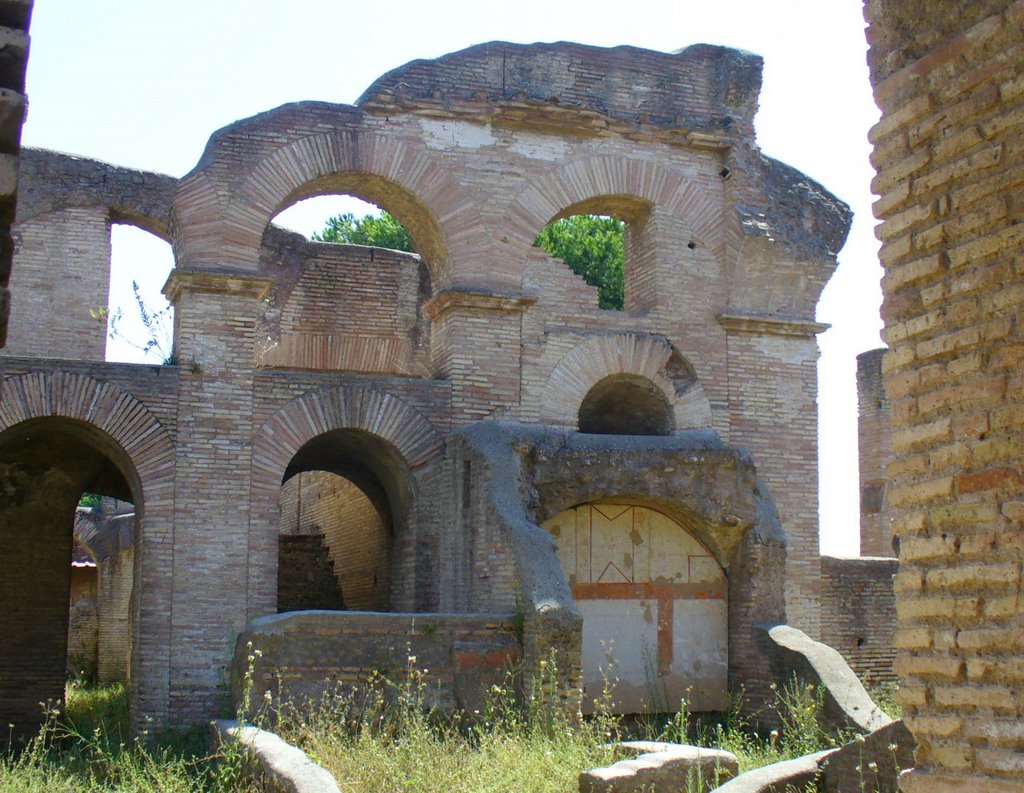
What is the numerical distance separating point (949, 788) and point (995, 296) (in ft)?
5.21

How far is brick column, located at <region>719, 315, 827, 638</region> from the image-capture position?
13.8m

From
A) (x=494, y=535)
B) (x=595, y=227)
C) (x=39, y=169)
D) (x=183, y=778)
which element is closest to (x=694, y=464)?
(x=494, y=535)

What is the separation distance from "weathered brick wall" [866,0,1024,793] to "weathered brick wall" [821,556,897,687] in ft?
35.3

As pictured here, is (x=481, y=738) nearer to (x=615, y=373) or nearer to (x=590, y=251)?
(x=615, y=373)

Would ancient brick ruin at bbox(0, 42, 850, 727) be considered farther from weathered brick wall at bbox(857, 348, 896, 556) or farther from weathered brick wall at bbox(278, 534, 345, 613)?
weathered brick wall at bbox(857, 348, 896, 556)

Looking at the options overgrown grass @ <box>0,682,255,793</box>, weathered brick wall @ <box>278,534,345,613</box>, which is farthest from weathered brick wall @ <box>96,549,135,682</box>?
overgrown grass @ <box>0,682,255,793</box>

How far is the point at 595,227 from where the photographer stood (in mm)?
30484

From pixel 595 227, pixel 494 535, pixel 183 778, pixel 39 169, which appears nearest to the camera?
pixel 183 778

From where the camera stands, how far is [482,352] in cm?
1300

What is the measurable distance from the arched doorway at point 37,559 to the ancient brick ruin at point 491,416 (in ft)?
0.11

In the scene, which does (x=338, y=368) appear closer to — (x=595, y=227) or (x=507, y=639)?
(x=507, y=639)

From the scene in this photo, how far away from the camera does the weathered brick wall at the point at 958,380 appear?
4.12m

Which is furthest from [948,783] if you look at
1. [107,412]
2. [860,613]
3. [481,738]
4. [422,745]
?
[860,613]

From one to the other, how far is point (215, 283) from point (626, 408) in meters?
4.51
